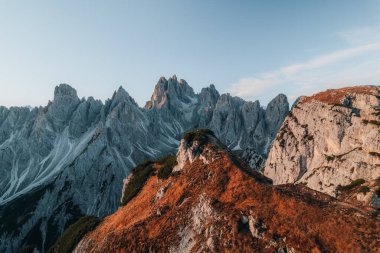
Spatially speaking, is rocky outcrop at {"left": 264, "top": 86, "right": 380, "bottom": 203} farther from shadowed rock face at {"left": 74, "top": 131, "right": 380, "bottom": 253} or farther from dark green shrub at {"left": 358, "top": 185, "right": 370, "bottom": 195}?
shadowed rock face at {"left": 74, "top": 131, "right": 380, "bottom": 253}

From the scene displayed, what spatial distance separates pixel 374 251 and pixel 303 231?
22.3 ft

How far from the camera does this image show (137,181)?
73.6 meters

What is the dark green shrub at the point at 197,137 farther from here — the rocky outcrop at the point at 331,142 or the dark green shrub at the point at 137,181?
the rocky outcrop at the point at 331,142

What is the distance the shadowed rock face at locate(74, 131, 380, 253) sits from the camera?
3684 cm

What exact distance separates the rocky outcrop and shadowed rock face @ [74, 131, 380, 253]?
41.4 metres

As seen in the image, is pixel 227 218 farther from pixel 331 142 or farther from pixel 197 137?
pixel 331 142

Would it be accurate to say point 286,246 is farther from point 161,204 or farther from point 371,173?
point 371,173

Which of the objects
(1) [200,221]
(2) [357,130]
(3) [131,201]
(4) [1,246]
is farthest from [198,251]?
(4) [1,246]

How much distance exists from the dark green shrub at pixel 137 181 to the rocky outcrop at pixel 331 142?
47.7 meters

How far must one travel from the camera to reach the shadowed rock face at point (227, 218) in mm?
36844

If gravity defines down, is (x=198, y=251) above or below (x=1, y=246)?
above

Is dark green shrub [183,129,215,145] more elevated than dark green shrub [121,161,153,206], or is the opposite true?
dark green shrub [183,129,215,145]

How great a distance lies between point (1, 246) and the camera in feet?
600

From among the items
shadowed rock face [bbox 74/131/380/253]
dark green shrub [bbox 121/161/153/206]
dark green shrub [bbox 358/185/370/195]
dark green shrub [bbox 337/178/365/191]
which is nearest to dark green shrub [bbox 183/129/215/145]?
shadowed rock face [bbox 74/131/380/253]
